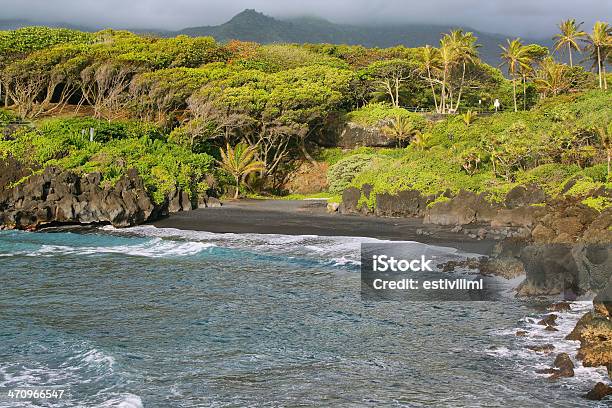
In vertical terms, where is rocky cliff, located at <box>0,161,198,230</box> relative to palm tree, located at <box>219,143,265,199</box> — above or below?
below

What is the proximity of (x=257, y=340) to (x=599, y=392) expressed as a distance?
6936mm

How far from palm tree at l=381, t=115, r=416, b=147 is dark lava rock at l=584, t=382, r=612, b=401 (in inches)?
1457

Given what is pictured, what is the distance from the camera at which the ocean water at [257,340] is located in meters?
10.8

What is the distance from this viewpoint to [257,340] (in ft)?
45.8

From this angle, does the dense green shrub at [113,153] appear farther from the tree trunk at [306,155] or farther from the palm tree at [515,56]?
the palm tree at [515,56]

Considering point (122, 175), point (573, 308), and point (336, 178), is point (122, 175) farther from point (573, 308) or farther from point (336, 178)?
point (573, 308)

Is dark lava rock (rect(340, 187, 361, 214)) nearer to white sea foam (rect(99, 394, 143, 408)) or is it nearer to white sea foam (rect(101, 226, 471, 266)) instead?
white sea foam (rect(101, 226, 471, 266))

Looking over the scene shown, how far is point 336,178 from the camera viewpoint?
41.6 m

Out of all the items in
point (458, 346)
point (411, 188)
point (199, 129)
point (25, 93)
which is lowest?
point (458, 346)

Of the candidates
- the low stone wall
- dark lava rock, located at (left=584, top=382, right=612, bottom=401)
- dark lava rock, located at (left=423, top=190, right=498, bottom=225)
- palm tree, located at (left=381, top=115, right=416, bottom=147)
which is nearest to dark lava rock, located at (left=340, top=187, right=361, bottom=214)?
dark lava rock, located at (left=423, top=190, right=498, bottom=225)

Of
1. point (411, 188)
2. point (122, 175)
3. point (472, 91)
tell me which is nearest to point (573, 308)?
point (411, 188)

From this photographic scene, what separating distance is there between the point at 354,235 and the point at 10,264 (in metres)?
13.8

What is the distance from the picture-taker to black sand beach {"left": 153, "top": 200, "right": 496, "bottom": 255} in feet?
85.3

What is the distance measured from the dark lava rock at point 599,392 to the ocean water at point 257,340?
18cm
